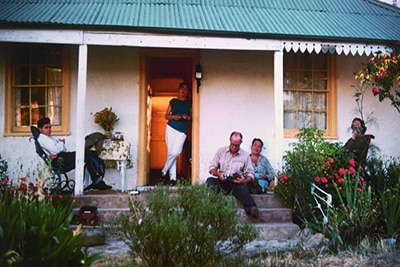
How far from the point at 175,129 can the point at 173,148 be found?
0.37 meters

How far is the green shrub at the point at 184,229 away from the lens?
3818 mm

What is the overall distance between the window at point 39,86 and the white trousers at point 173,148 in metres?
2.03

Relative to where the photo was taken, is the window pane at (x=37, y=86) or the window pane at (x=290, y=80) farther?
the window pane at (x=290, y=80)

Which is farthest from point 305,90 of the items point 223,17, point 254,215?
point 254,215

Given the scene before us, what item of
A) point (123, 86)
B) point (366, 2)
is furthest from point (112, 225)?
point (366, 2)

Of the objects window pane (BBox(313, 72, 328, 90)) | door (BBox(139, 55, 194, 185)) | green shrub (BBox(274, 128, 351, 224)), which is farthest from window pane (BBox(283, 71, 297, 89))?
door (BBox(139, 55, 194, 185))

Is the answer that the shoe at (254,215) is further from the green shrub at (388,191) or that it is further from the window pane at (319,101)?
the window pane at (319,101)

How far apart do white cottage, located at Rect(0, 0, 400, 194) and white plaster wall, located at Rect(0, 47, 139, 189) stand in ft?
0.06

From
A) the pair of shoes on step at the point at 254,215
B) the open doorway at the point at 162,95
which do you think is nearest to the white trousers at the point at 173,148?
the open doorway at the point at 162,95

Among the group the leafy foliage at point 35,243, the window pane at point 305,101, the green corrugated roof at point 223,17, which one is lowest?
the leafy foliage at point 35,243

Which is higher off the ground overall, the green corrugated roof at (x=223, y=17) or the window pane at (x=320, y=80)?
the green corrugated roof at (x=223, y=17)

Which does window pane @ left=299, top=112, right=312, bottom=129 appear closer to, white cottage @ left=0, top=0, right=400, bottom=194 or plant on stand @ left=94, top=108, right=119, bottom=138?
white cottage @ left=0, top=0, right=400, bottom=194

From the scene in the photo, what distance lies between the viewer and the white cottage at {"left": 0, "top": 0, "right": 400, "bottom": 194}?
773 centimetres

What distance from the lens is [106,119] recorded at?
28.4 feet
